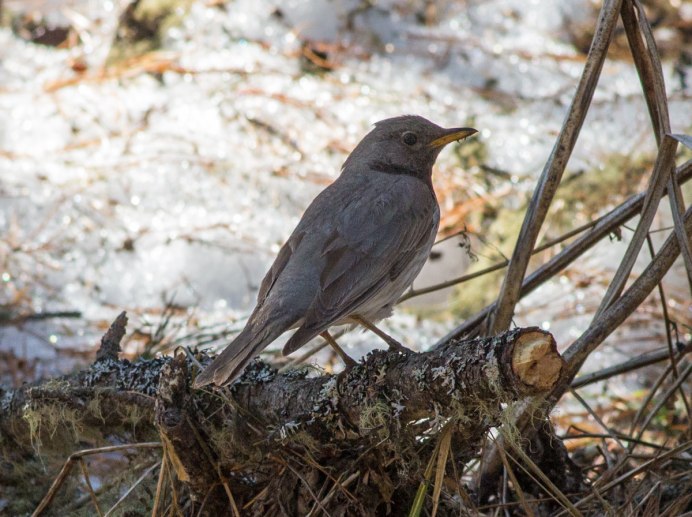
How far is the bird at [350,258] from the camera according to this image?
3148 mm

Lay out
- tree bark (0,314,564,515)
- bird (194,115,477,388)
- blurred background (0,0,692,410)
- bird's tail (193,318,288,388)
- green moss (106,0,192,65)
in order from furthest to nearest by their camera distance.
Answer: green moss (106,0,192,65), blurred background (0,0,692,410), bird (194,115,477,388), bird's tail (193,318,288,388), tree bark (0,314,564,515)

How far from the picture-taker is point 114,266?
18.9 feet

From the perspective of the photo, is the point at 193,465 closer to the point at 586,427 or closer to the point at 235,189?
the point at 586,427

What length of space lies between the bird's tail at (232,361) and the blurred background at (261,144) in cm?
199

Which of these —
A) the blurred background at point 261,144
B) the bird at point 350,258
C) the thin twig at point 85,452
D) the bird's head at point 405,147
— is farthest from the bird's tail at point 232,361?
the blurred background at point 261,144

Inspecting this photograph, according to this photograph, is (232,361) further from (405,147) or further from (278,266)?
(405,147)

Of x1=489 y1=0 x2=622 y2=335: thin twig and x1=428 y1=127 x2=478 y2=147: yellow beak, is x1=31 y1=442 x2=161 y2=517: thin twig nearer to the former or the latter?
x1=489 y1=0 x2=622 y2=335: thin twig

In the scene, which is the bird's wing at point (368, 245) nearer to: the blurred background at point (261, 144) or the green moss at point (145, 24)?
the blurred background at point (261, 144)

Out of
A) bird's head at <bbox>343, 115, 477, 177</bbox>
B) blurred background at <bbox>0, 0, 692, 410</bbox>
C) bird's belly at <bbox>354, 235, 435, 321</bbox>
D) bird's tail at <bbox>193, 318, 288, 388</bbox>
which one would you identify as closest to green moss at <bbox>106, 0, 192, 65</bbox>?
blurred background at <bbox>0, 0, 692, 410</bbox>

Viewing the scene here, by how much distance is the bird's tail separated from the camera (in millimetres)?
2693

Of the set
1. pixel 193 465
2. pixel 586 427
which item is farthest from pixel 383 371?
pixel 586 427

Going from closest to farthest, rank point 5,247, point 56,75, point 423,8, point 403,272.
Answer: point 403,272 → point 5,247 → point 56,75 → point 423,8

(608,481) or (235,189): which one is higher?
(608,481)

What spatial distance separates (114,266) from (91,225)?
1.26 feet
